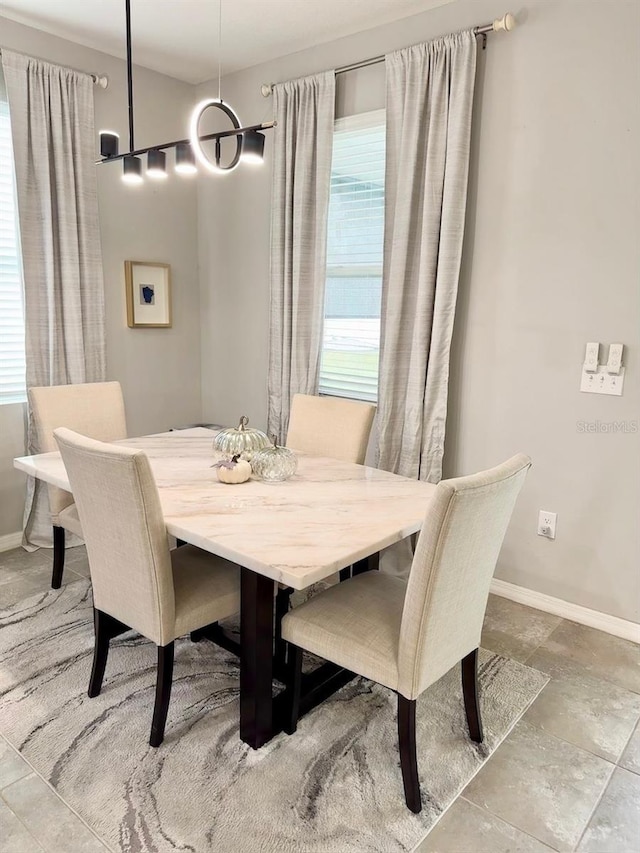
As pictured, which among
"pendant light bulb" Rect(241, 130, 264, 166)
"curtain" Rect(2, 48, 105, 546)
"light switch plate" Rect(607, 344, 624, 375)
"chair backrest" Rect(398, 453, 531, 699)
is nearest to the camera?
"chair backrest" Rect(398, 453, 531, 699)

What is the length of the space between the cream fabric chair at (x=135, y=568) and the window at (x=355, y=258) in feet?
5.32

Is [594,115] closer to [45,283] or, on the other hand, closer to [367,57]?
[367,57]

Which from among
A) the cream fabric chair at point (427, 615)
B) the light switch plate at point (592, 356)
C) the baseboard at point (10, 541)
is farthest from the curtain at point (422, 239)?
the baseboard at point (10, 541)

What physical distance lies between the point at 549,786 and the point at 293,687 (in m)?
0.80

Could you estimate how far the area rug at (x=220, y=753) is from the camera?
1.61m

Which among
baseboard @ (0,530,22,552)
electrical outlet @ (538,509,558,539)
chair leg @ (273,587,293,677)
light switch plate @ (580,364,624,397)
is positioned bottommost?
baseboard @ (0,530,22,552)

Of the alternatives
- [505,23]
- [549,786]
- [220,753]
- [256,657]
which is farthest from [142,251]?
[549,786]

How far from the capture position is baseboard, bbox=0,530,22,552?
333 cm

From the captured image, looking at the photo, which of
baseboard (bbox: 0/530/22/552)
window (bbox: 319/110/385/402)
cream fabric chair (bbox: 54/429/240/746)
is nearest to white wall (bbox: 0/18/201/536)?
baseboard (bbox: 0/530/22/552)

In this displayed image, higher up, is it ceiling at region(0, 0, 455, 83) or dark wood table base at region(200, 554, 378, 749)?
ceiling at region(0, 0, 455, 83)

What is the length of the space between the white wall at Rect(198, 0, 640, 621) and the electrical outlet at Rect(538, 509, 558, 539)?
0.03m

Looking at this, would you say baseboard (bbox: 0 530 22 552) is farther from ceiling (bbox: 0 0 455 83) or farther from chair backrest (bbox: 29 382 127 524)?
ceiling (bbox: 0 0 455 83)

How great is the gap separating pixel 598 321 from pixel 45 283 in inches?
107

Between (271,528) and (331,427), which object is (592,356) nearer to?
(331,427)
